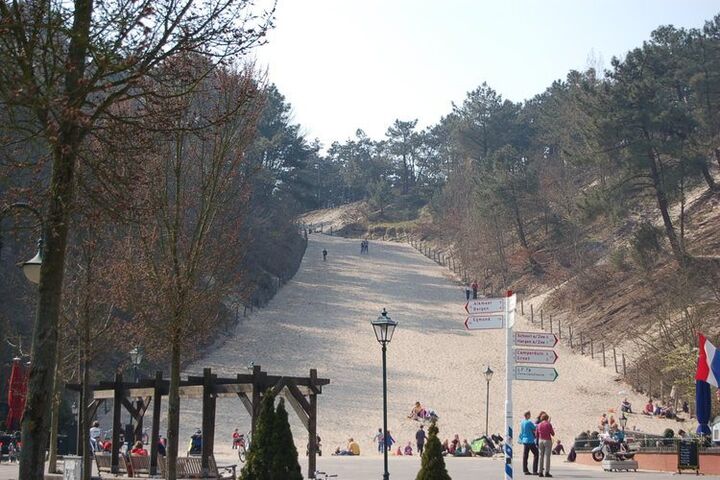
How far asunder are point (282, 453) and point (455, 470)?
12.0 m

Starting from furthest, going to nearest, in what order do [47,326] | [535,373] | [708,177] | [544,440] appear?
[708,177] < [544,440] < [535,373] < [47,326]

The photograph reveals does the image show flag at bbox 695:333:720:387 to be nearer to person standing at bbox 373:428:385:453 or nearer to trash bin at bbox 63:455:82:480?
trash bin at bbox 63:455:82:480

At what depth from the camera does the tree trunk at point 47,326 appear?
31.4 ft

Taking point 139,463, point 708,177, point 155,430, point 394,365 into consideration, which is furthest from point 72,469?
point 708,177

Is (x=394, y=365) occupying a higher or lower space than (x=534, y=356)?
higher

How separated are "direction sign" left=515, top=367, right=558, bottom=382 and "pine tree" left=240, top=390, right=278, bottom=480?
360 centimetres

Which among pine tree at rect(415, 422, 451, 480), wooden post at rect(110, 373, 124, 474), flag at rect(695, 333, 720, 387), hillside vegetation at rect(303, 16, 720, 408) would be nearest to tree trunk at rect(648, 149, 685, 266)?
hillside vegetation at rect(303, 16, 720, 408)

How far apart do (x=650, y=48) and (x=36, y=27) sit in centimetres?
5079

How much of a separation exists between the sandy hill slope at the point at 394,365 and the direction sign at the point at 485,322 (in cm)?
2140

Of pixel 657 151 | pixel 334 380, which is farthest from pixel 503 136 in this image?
pixel 334 380

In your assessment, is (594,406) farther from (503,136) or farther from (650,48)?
(503,136)

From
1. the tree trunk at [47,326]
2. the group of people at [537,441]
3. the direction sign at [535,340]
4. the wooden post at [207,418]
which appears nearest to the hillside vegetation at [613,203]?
the group of people at [537,441]

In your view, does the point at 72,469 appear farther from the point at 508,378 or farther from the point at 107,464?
the point at 508,378

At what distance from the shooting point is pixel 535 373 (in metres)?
A: 14.1
